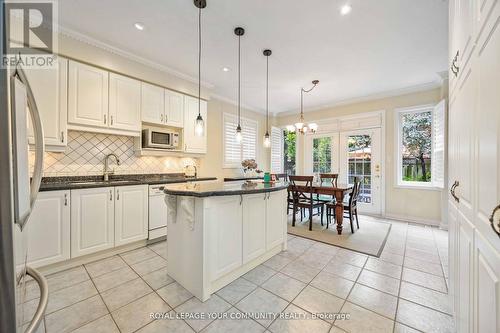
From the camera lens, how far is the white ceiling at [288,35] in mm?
2111

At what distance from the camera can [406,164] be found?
446 cm

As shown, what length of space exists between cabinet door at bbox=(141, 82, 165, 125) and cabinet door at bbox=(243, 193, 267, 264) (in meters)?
2.24

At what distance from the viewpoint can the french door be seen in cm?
469

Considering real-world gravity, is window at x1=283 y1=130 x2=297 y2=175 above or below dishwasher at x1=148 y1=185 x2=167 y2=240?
above

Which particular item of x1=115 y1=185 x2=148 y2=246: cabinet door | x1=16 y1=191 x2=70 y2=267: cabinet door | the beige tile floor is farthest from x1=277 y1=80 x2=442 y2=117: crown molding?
x1=16 y1=191 x2=70 y2=267: cabinet door

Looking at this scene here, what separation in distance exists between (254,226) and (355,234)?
2172mm

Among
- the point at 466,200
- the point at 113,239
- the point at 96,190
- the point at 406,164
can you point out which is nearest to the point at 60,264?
the point at 113,239

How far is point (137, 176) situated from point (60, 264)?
4.93 feet

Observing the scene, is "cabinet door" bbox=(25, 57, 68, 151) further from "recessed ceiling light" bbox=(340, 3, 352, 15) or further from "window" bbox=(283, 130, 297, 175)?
"window" bbox=(283, 130, 297, 175)

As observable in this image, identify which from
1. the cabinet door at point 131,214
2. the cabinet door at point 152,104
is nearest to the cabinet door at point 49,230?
the cabinet door at point 131,214

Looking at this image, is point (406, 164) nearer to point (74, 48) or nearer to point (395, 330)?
point (395, 330)

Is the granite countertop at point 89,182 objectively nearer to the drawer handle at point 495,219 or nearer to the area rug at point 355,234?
the area rug at point 355,234

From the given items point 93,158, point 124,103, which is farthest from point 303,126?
point 93,158

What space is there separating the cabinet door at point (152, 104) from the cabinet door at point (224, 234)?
222 centimetres
